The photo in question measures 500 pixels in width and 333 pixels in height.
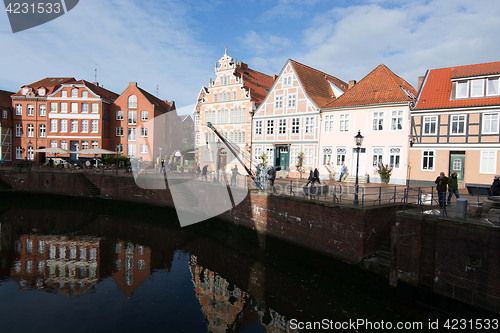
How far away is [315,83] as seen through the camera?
29.7 meters

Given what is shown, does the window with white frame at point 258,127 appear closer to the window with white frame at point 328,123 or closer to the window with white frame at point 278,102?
the window with white frame at point 278,102

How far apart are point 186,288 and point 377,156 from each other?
18.2 m

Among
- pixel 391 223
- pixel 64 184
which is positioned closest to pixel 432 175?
pixel 391 223

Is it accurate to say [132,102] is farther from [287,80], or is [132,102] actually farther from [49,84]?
[287,80]

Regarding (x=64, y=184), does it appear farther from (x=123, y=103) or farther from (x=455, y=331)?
(x=455, y=331)

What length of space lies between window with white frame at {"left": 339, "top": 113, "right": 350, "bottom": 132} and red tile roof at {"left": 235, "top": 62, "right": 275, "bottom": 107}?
9.87 metres

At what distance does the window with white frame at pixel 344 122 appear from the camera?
25.5 meters

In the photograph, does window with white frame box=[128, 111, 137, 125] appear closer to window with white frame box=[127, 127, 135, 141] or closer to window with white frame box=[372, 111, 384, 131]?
window with white frame box=[127, 127, 135, 141]

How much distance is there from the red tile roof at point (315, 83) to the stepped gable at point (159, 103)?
2328 cm

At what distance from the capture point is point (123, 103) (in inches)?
1688

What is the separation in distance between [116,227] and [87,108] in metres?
26.7

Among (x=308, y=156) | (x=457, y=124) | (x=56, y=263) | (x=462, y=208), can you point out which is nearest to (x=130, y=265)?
(x=56, y=263)

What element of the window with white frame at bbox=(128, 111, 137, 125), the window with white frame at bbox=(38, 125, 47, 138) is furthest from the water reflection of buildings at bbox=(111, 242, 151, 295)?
the window with white frame at bbox=(38, 125, 47, 138)

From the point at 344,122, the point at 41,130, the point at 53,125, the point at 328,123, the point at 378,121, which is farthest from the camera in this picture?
the point at 41,130
